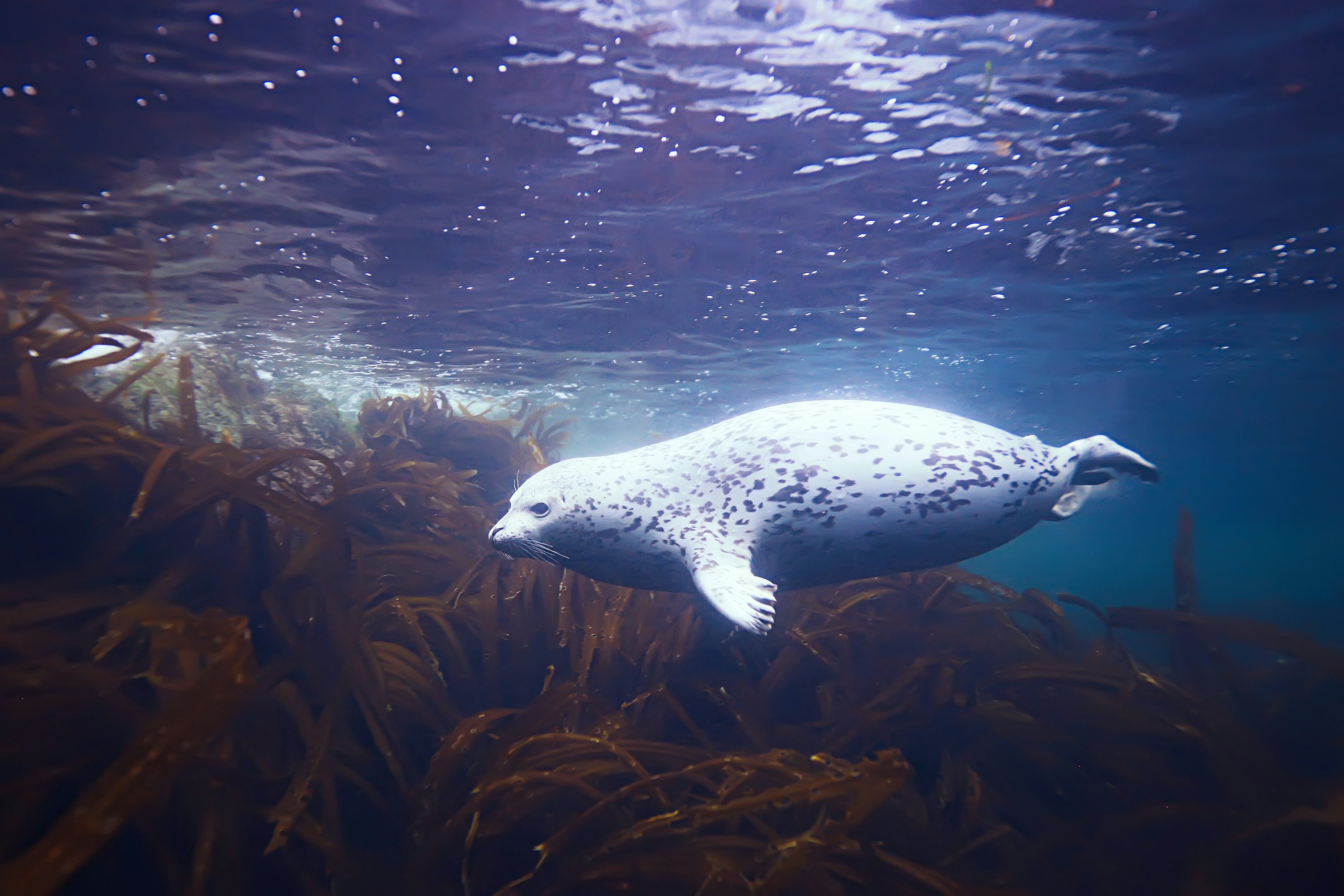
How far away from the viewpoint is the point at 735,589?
278 cm

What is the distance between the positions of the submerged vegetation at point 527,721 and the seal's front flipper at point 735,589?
74 centimetres

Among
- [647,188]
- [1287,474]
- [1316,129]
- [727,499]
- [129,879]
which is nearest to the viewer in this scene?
[129,879]

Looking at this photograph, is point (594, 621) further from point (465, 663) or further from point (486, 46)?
point (486, 46)

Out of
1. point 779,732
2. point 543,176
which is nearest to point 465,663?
point 779,732

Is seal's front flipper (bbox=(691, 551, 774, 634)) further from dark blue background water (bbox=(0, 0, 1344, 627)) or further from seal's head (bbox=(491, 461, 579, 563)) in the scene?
dark blue background water (bbox=(0, 0, 1344, 627))

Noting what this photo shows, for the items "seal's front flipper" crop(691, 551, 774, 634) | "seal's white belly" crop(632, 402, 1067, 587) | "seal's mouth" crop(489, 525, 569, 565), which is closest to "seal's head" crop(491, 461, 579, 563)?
"seal's mouth" crop(489, 525, 569, 565)

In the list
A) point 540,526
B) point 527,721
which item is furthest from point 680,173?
point 527,721

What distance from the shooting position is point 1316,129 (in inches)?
229

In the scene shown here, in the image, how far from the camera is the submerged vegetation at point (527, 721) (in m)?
2.36

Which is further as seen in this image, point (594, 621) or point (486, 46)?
point (486, 46)

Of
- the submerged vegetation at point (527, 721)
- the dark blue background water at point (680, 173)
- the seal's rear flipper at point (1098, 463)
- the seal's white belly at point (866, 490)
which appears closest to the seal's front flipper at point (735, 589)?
the seal's white belly at point (866, 490)

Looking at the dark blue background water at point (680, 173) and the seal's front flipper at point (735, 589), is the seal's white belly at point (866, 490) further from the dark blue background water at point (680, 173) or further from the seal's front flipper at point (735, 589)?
the dark blue background water at point (680, 173)

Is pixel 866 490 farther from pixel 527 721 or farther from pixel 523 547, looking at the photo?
pixel 527 721

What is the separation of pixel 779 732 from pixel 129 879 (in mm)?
3056
